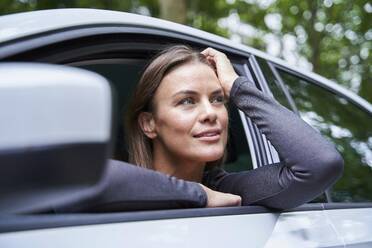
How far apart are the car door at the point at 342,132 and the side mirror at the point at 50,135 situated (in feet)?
3.90

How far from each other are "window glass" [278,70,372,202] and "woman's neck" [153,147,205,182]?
563 millimetres

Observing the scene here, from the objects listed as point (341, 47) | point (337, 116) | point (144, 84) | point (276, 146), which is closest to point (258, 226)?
point (276, 146)

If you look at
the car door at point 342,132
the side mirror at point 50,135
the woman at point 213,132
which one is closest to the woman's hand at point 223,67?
the woman at point 213,132

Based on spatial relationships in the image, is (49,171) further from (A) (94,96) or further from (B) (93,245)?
(B) (93,245)

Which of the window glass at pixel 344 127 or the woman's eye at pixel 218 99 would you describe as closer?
the woman's eye at pixel 218 99

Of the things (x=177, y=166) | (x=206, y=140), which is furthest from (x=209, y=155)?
(x=177, y=166)

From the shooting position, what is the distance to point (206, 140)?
1.83m

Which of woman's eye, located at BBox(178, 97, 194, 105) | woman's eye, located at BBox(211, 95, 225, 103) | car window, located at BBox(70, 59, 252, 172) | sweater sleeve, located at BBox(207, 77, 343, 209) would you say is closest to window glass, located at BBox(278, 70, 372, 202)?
car window, located at BBox(70, 59, 252, 172)

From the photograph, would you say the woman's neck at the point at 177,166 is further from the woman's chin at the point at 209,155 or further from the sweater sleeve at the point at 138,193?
the sweater sleeve at the point at 138,193

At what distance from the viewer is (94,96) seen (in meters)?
0.88

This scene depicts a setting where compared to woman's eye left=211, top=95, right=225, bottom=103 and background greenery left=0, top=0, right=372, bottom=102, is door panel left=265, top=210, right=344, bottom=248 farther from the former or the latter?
background greenery left=0, top=0, right=372, bottom=102

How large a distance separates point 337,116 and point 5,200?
6.67 ft

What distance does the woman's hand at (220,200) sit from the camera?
166cm

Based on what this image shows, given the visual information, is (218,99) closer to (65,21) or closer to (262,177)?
(262,177)
